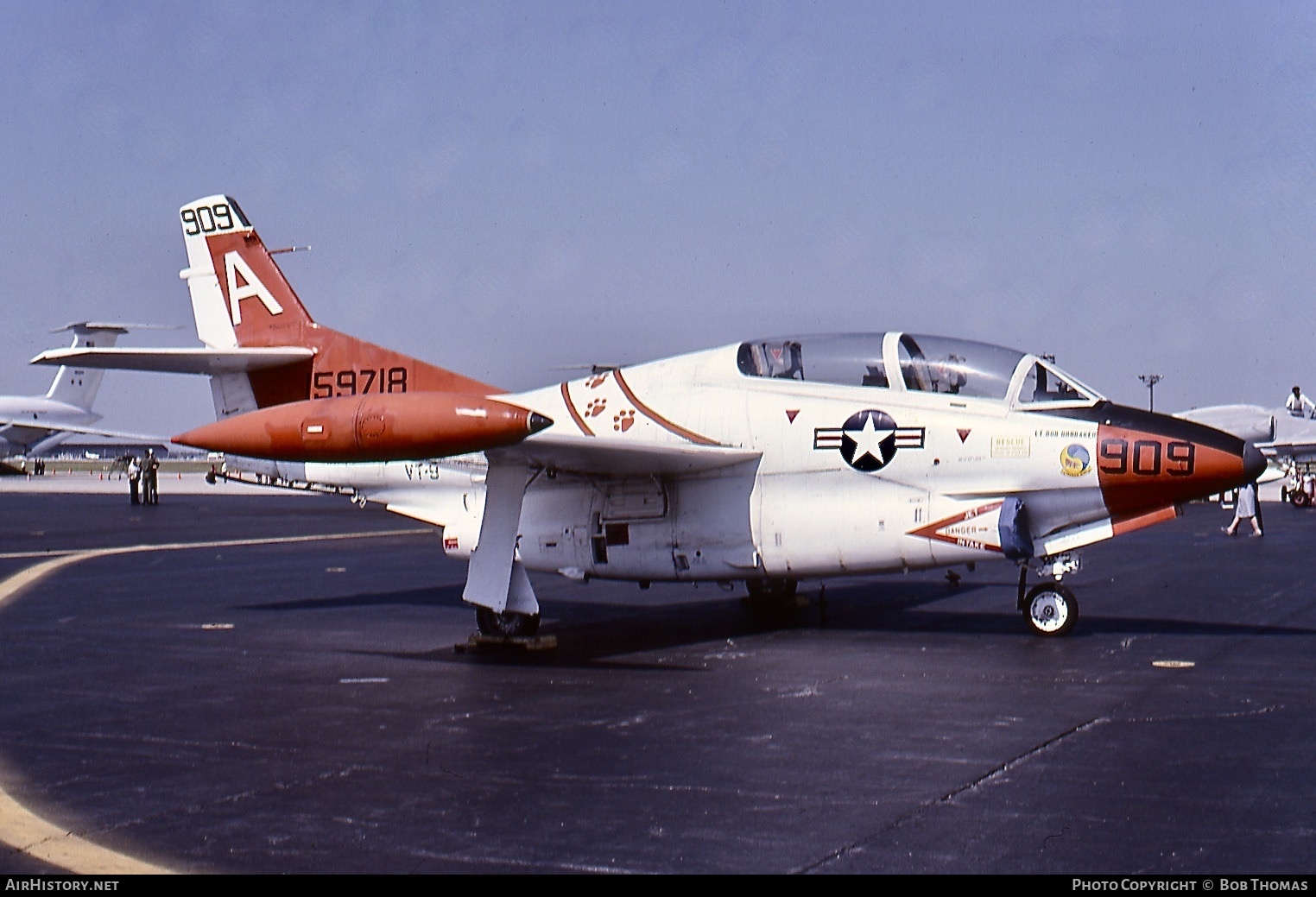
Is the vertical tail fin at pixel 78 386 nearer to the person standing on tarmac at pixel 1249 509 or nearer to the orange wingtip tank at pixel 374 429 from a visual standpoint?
the person standing on tarmac at pixel 1249 509

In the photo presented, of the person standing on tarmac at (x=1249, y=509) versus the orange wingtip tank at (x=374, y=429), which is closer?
the orange wingtip tank at (x=374, y=429)

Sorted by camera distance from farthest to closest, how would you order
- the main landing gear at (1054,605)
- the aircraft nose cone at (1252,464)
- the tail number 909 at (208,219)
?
the tail number 909 at (208,219)
the main landing gear at (1054,605)
the aircraft nose cone at (1252,464)

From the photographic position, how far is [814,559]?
39.2ft

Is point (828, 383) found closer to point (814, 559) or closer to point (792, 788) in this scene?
point (814, 559)

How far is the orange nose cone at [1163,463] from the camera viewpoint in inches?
436

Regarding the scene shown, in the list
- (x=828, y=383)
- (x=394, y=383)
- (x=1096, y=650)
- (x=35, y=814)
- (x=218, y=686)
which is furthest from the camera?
(x=394, y=383)

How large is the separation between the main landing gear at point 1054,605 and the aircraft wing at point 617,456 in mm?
3083

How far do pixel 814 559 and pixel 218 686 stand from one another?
5446 millimetres

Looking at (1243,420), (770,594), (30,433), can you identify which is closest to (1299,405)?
(1243,420)

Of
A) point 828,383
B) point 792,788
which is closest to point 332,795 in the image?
point 792,788

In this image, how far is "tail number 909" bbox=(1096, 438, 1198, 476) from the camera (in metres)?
11.1

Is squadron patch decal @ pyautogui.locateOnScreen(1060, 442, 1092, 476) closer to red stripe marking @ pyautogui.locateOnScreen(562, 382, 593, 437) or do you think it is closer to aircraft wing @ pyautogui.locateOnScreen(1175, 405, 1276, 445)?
red stripe marking @ pyautogui.locateOnScreen(562, 382, 593, 437)

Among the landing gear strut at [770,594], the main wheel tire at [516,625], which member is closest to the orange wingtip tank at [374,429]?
the main wheel tire at [516,625]

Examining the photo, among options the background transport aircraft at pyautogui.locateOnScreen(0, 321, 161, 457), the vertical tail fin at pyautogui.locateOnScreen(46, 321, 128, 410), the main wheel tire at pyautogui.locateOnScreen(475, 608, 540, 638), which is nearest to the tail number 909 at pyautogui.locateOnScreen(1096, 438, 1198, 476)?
the main wheel tire at pyautogui.locateOnScreen(475, 608, 540, 638)
